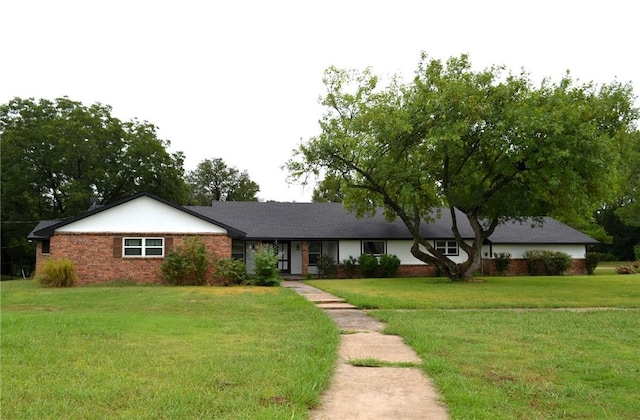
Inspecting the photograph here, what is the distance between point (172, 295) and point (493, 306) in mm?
9492

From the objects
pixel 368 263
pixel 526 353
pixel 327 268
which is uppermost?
pixel 368 263

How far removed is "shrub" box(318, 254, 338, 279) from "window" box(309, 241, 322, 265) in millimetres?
1627

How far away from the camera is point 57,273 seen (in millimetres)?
20344

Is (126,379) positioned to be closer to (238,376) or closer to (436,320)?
(238,376)

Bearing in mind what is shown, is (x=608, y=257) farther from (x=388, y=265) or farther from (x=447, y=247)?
(x=388, y=265)

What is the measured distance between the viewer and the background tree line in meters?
36.4

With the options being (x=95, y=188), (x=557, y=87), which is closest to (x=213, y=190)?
(x=95, y=188)

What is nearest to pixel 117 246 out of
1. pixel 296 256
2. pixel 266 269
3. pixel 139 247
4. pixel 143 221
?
pixel 139 247

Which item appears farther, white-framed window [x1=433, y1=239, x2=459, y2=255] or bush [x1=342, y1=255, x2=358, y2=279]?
white-framed window [x1=433, y1=239, x2=459, y2=255]

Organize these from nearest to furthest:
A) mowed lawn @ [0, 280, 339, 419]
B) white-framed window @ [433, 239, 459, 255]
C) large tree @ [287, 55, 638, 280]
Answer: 1. mowed lawn @ [0, 280, 339, 419]
2. large tree @ [287, 55, 638, 280]
3. white-framed window @ [433, 239, 459, 255]

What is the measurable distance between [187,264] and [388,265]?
1193cm

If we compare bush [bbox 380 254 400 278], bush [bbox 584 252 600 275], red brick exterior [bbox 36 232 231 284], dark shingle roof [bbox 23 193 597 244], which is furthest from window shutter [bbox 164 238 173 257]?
bush [bbox 584 252 600 275]

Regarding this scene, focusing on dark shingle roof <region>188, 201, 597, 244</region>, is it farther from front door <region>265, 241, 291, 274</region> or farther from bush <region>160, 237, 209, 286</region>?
bush <region>160, 237, 209, 286</region>

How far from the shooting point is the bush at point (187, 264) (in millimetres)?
21422
